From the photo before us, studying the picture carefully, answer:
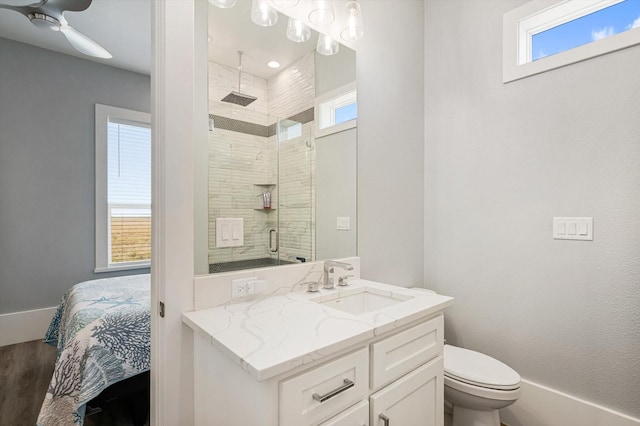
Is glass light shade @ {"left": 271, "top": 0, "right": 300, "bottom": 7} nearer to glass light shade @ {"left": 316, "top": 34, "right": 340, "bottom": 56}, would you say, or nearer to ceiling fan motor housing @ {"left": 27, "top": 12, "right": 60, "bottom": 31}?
glass light shade @ {"left": 316, "top": 34, "right": 340, "bottom": 56}

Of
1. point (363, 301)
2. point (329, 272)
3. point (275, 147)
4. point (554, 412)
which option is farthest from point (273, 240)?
point (554, 412)

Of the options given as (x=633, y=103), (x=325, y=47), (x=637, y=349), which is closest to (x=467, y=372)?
(x=637, y=349)

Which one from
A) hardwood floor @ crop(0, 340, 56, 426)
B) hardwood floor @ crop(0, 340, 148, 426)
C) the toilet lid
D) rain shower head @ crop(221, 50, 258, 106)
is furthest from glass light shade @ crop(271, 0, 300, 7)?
hardwood floor @ crop(0, 340, 56, 426)

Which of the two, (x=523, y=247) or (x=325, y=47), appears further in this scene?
(x=523, y=247)

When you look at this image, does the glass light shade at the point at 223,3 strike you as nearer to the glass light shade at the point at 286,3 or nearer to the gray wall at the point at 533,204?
the glass light shade at the point at 286,3

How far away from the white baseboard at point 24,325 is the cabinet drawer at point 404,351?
12.4ft

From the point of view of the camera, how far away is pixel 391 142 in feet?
6.80

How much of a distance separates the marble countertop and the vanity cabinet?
0.16 ft

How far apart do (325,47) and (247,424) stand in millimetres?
1750

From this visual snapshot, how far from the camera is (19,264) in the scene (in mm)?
3078

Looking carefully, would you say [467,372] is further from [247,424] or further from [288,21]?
[288,21]

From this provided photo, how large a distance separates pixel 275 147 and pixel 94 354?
139 cm

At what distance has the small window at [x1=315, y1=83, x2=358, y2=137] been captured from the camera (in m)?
1.75

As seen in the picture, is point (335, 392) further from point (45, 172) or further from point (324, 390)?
point (45, 172)
